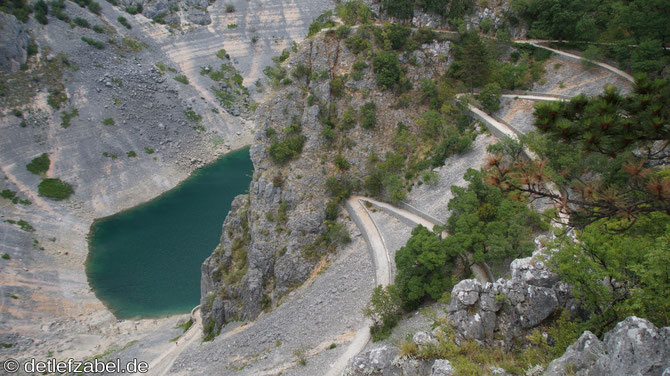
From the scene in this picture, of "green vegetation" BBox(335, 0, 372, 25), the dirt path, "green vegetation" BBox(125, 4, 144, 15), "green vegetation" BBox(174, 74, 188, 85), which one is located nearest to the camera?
the dirt path

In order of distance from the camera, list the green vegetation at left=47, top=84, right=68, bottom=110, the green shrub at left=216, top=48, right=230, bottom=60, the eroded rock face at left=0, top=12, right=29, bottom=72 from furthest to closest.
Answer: the green shrub at left=216, top=48, right=230, bottom=60
the green vegetation at left=47, top=84, right=68, bottom=110
the eroded rock face at left=0, top=12, right=29, bottom=72

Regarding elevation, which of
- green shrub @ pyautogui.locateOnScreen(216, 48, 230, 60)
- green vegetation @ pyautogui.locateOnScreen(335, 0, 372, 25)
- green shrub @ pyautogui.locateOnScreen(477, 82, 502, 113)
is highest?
green vegetation @ pyautogui.locateOnScreen(335, 0, 372, 25)

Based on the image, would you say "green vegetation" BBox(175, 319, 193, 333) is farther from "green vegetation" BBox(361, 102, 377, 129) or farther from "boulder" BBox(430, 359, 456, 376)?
"boulder" BBox(430, 359, 456, 376)

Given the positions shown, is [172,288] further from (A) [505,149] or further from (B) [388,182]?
(A) [505,149]

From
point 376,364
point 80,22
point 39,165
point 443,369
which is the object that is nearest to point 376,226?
point 376,364

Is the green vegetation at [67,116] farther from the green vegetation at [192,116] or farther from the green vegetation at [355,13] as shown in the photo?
the green vegetation at [355,13]

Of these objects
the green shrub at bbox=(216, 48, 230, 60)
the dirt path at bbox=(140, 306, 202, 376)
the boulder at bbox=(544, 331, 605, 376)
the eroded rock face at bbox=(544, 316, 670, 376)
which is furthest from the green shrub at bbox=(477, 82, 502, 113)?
the green shrub at bbox=(216, 48, 230, 60)

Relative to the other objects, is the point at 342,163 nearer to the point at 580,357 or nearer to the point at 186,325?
the point at 186,325

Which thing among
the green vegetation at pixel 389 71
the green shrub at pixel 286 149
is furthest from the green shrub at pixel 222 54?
the green vegetation at pixel 389 71
